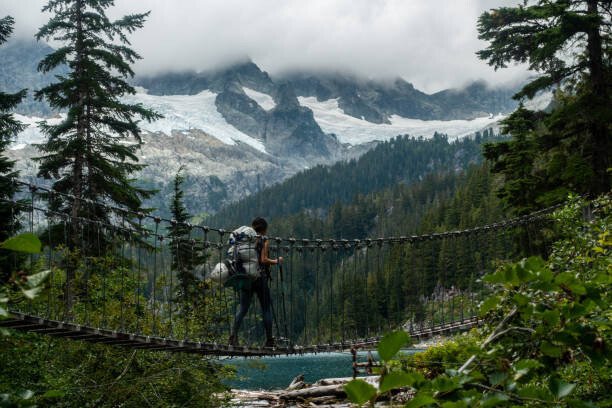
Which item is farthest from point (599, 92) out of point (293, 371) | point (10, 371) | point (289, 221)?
point (289, 221)

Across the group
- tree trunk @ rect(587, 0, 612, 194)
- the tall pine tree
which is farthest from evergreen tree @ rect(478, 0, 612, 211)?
the tall pine tree

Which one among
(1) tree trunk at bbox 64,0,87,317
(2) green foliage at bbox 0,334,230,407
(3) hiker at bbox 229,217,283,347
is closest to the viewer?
(3) hiker at bbox 229,217,283,347

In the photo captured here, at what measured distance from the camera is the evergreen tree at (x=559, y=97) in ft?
42.7

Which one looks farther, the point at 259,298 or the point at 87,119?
the point at 87,119

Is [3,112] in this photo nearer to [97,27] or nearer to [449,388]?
[97,27]

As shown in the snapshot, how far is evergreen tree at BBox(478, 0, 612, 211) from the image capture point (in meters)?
13.0

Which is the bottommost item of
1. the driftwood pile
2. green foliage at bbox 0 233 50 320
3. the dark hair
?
the driftwood pile

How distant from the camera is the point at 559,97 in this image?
50.5 feet

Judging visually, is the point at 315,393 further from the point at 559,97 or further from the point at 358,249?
the point at 559,97

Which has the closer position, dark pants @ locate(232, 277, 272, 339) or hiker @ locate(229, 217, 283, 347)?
hiker @ locate(229, 217, 283, 347)

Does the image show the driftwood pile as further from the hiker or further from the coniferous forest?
the hiker

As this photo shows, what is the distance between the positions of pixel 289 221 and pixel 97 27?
136 metres

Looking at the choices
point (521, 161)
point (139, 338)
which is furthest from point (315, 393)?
point (521, 161)

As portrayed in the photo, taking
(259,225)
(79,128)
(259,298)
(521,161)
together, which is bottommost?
(259,298)
